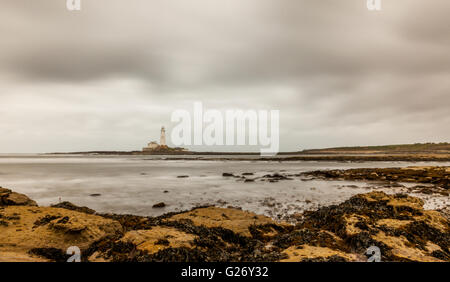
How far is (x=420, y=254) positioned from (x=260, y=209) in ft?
33.0

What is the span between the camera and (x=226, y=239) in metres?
8.63

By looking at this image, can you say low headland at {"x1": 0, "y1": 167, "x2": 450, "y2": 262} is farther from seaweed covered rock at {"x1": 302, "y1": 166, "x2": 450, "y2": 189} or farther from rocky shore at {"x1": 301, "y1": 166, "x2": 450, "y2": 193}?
seaweed covered rock at {"x1": 302, "y1": 166, "x2": 450, "y2": 189}

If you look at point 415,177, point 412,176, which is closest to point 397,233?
point 415,177

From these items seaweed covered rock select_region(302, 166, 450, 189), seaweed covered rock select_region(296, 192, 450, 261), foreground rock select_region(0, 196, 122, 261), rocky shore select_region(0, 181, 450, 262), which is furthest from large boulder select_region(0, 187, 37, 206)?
seaweed covered rock select_region(302, 166, 450, 189)

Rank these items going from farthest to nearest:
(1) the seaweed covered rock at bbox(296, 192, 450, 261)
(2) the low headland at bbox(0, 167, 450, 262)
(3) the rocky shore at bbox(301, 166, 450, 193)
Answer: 1. (3) the rocky shore at bbox(301, 166, 450, 193)
2. (1) the seaweed covered rock at bbox(296, 192, 450, 261)
3. (2) the low headland at bbox(0, 167, 450, 262)

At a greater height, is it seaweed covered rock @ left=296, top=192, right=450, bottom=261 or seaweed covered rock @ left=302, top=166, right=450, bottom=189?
seaweed covered rock @ left=296, top=192, right=450, bottom=261

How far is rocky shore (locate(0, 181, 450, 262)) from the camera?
6629 millimetres

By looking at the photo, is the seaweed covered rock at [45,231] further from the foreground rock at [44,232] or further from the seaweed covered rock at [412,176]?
the seaweed covered rock at [412,176]
